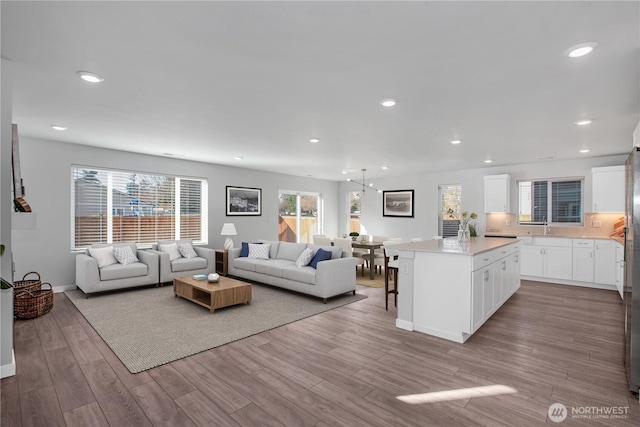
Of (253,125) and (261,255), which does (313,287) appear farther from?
(253,125)

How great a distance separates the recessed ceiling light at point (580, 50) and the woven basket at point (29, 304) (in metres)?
5.84

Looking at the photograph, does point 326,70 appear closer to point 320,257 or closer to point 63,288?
point 320,257

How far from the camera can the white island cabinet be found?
3301 millimetres

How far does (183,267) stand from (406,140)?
4.47m

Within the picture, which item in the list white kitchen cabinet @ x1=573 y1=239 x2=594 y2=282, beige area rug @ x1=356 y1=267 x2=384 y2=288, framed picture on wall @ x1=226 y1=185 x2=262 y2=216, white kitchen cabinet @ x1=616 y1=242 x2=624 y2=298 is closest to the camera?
white kitchen cabinet @ x1=616 y1=242 x2=624 y2=298

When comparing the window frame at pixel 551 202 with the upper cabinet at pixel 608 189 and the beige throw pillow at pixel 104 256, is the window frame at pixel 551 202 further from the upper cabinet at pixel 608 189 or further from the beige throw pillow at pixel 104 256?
the beige throw pillow at pixel 104 256

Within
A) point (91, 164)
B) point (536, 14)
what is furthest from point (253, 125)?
point (91, 164)

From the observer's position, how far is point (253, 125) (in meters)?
4.05

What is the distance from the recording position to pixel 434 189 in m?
8.37

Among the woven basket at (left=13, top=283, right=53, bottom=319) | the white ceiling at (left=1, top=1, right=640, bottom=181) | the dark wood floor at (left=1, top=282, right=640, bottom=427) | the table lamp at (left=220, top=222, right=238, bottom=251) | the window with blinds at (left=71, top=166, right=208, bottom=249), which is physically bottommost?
the dark wood floor at (left=1, top=282, right=640, bottom=427)

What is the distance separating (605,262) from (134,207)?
859 centimetres

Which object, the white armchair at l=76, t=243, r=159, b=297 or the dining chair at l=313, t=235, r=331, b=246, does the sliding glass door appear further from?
the white armchair at l=76, t=243, r=159, b=297

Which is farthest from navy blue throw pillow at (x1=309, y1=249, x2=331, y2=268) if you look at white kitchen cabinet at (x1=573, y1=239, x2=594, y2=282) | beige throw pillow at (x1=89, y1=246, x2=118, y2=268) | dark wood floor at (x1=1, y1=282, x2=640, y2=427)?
white kitchen cabinet at (x1=573, y1=239, x2=594, y2=282)

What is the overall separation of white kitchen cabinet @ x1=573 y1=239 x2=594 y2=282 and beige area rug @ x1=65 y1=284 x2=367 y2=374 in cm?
413
